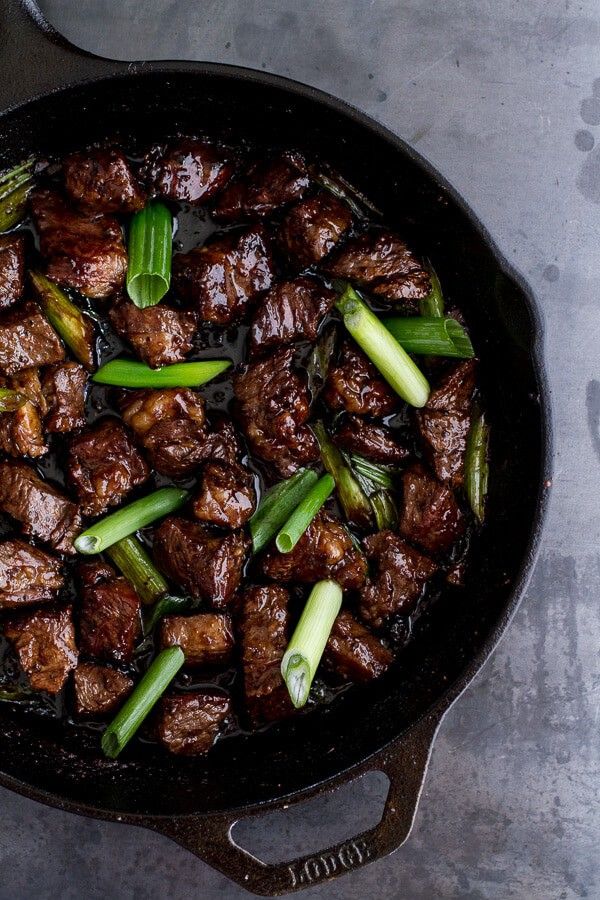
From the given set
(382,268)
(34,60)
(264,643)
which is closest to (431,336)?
(382,268)

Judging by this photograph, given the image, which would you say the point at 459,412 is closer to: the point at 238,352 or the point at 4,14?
the point at 238,352

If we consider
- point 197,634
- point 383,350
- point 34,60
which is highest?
point 34,60

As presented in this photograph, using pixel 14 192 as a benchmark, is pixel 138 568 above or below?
below

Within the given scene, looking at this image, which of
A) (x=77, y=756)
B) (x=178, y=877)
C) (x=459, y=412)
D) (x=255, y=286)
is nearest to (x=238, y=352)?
(x=255, y=286)

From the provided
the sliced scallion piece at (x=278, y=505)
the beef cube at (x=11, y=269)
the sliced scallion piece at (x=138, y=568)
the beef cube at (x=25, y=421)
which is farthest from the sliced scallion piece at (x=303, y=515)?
the beef cube at (x=11, y=269)

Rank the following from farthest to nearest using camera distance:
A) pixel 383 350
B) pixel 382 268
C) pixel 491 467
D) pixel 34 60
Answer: pixel 491 467
pixel 382 268
pixel 383 350
pixel 34 60

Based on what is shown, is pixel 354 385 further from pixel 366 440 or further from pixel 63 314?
pixel 63 314
